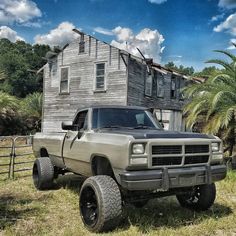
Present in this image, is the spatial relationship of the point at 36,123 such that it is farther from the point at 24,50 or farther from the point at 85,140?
the point at 24,50

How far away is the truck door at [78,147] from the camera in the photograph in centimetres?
605

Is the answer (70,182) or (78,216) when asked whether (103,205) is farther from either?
(70,182)

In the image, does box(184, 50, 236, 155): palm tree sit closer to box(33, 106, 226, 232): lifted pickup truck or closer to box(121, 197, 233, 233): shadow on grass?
box(121, 197, 233, 233): shadow on grass

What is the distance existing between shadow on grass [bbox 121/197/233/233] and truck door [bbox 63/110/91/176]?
1.17 metres

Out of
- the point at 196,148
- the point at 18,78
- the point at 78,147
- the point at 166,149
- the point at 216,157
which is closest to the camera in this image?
the point at 166,149

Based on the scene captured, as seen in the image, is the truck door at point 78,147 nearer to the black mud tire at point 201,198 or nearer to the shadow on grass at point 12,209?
the shadow on grass at point 12,209

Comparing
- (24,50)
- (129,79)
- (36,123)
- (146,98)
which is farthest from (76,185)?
(24,50)

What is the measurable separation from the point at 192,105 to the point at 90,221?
760 centimetres

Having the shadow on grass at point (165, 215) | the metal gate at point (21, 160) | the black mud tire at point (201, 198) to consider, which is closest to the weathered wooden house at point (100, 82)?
the metal gate at point (21, 160)

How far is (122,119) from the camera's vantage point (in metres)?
6.42

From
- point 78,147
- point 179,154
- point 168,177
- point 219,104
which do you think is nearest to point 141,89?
point 219,104

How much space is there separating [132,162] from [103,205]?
76 centimetres

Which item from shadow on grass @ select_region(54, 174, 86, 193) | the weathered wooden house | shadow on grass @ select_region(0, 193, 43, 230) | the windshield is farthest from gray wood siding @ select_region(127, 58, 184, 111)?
shadow on grass @ select_region(0, 193, 43, 230)

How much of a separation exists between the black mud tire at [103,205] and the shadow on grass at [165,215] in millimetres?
513
